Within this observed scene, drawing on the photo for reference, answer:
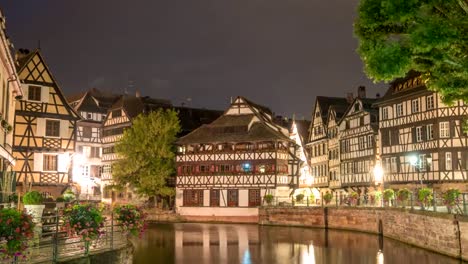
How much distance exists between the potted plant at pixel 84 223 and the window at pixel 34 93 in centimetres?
2981

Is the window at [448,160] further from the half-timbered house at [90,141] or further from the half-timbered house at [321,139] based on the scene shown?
the half-timbered house at [90,141]

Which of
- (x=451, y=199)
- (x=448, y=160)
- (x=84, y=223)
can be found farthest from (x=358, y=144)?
(x=84, y=223)

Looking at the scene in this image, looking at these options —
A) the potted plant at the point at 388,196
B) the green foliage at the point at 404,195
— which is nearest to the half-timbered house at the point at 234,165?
the potted plant at the point at 388,196

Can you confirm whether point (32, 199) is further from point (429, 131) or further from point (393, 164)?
point (393, 164)

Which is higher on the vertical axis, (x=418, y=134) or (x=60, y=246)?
(x=418, y=134)

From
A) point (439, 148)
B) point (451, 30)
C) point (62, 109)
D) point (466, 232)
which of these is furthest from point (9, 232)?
point (439, 148)

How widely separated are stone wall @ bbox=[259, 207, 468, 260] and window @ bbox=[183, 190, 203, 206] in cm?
771

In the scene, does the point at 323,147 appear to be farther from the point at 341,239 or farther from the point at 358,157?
the point at 341,239

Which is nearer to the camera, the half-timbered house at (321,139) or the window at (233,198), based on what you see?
the window at (233,198)

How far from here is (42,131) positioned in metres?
43.6

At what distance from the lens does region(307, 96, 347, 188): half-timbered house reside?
6588 centimetres

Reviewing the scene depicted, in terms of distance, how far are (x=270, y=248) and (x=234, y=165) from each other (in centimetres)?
2343

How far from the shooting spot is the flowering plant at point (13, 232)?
484 inches

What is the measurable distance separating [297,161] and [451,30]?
4652cm
